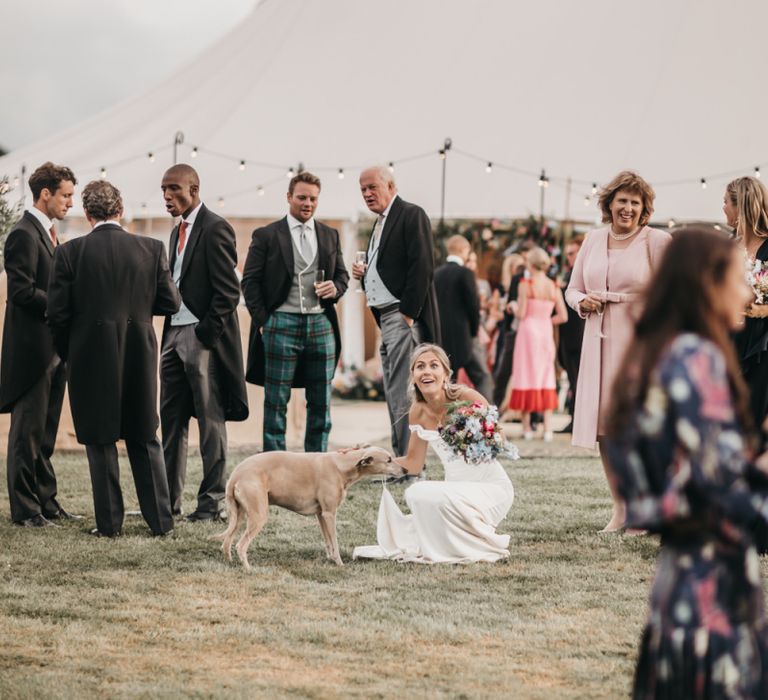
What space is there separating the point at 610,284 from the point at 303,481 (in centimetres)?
183

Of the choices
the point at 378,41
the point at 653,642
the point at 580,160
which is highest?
the point at 378,41

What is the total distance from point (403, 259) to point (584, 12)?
30.6 feet

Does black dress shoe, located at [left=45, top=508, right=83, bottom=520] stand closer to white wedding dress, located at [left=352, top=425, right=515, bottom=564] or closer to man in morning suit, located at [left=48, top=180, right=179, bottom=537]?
man in morning suit, located at [left=48, top=180, right=179, bottom=537]

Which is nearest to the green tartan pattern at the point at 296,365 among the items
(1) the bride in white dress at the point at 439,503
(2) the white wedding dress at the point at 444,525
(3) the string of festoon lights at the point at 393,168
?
(1) the bride in white dress at the point at 439,503

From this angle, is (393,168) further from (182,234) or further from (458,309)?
(182,234)

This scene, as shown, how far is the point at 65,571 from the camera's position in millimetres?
5406

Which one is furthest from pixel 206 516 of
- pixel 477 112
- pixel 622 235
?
pixel 477 112

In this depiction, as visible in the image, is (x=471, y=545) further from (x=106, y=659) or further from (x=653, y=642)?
(x=653, y=642)

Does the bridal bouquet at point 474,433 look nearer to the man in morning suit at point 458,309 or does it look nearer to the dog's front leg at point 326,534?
the dog's front leg at point 326,534

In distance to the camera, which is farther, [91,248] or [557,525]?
[557,525]

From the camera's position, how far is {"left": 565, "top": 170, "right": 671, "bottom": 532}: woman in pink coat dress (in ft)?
20.0

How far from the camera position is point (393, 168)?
587 inches

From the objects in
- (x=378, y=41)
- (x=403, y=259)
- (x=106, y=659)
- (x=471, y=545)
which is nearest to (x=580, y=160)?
(x=378, y=41)

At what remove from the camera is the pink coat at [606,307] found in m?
6.12
